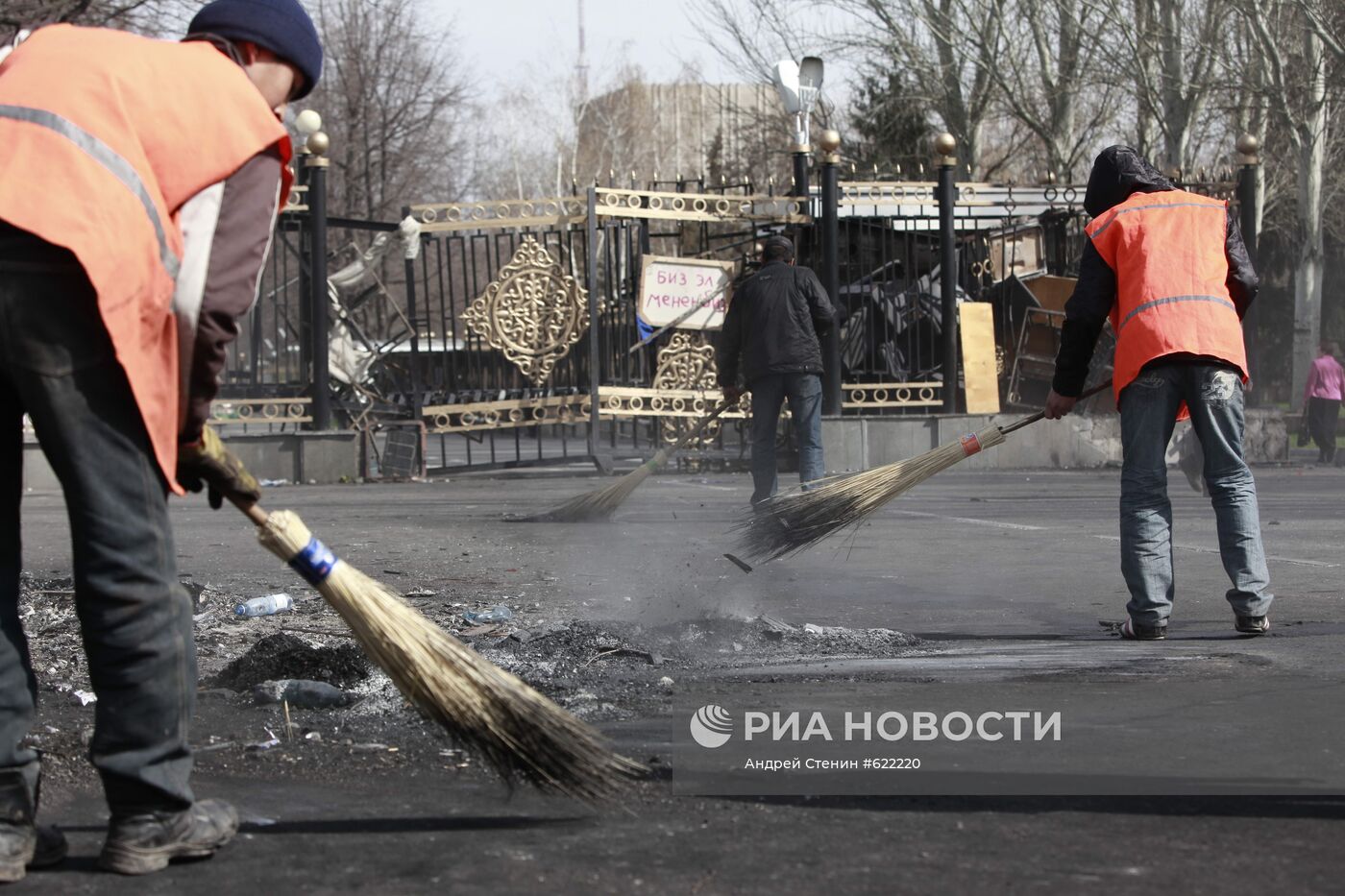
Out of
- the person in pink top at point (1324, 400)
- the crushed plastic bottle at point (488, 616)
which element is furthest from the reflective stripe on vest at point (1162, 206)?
the person in pink top at point (1324, 400)

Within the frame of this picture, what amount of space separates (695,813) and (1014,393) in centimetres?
1341

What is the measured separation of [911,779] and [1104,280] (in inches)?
112

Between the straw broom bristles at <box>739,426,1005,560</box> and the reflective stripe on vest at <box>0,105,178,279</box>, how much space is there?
148 inches

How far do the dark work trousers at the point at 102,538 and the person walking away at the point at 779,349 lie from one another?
678 centimetres

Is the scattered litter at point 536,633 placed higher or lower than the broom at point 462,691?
lower

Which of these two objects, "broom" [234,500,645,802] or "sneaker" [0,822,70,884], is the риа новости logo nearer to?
"broom" [234,500,645,802]

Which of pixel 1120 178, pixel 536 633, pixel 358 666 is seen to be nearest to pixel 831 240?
pixel 1120 178

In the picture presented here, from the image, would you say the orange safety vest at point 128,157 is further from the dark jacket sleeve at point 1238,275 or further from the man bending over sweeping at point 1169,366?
the dark jacket sleeve at point 1238,275

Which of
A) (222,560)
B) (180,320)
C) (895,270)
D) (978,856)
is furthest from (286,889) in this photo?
(895,270)

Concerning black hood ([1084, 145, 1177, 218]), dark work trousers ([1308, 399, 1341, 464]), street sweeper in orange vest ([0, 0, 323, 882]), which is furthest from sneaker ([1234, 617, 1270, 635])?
dark work trousers ([1308, 399, 1341, 464])

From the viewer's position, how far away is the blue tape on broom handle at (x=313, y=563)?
10.2 ft

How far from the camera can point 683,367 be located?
1424 cm

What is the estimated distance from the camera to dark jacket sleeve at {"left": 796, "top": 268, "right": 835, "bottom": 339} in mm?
9922

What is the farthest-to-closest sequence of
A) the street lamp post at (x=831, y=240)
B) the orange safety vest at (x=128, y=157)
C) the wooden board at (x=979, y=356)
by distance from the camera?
the wooden board at (x=979, y=356), the street lamp post at (x=831, y=240), the orange safety vest at (x=128, y=157)
